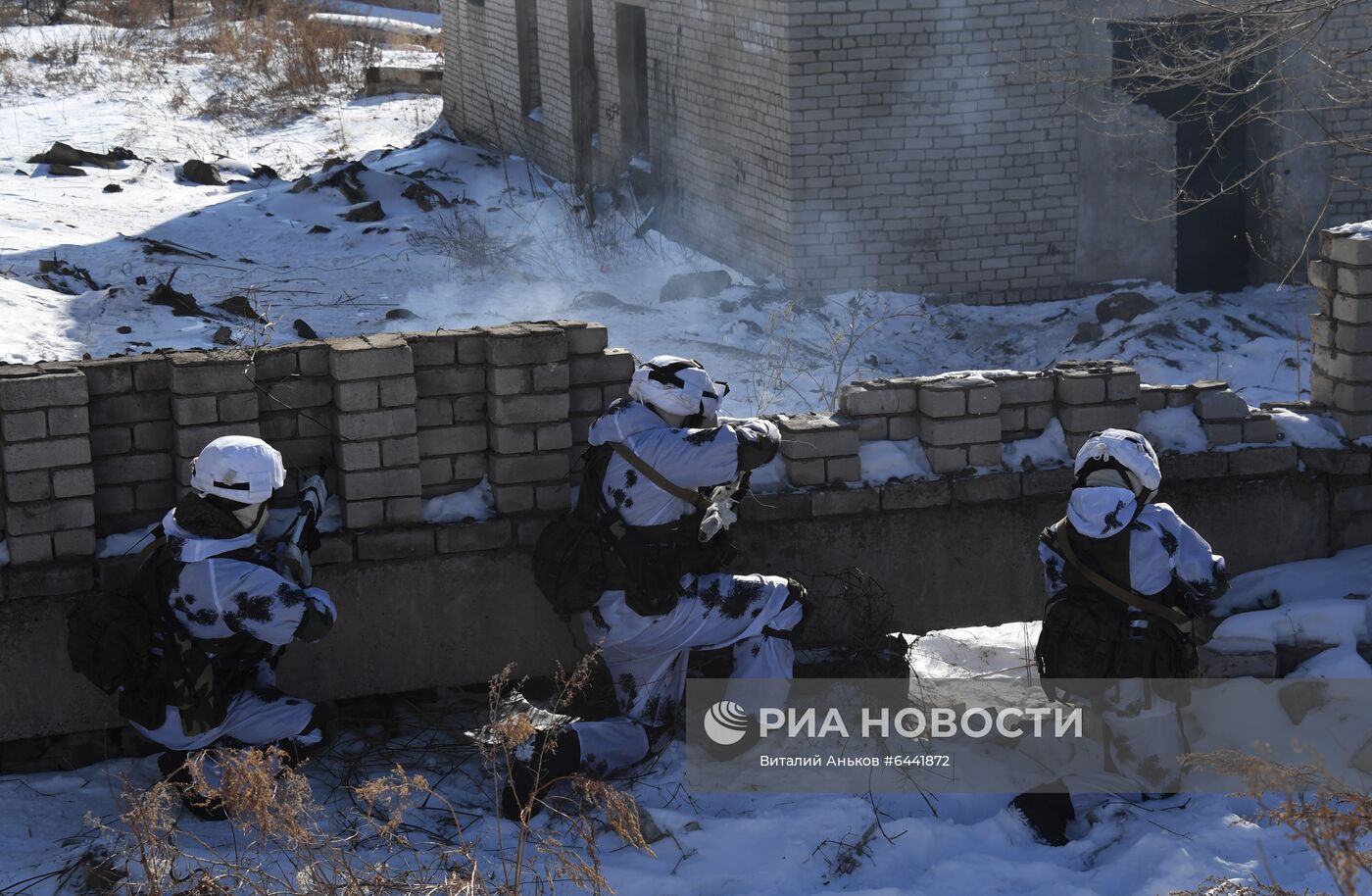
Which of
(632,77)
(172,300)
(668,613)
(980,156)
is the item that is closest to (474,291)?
(172,300)

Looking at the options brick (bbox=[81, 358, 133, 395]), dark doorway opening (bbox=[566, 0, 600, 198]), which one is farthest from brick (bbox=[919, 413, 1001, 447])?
dark doorway opening (bbox=[566, 0, 600, 198])

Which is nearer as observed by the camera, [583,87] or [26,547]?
[26,547]

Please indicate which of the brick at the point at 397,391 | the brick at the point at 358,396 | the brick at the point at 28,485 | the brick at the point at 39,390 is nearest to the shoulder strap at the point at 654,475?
the brick at the point at 397,391

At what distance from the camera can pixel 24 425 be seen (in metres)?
4.73

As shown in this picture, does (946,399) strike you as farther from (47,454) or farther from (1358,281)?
(47,454)

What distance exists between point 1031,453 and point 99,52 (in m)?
18.1

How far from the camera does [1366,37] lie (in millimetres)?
10727

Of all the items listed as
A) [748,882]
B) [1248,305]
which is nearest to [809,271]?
[1248,305]

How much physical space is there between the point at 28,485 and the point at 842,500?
288 centimetres

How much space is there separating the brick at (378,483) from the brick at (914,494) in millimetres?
1801

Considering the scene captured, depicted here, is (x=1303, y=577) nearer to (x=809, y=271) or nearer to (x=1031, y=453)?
(x=1031, y=453)

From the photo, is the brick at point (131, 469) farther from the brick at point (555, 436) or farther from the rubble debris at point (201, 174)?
the rubble debris at point (201, 174)

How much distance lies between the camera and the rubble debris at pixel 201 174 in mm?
14188
